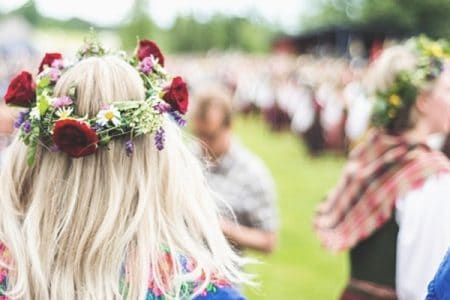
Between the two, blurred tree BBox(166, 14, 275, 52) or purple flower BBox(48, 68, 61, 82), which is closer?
purple flower BBox(48, 68, 61, 82)

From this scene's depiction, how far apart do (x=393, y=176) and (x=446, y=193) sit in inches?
12.2

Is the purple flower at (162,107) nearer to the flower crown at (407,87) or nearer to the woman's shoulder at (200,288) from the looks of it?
the woman's shoulder at (200,288)

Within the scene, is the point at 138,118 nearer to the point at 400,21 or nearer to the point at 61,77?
the point at 61,77

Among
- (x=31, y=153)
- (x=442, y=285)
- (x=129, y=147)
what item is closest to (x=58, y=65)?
(x=31, y=153)

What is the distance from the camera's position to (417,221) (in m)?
2.99

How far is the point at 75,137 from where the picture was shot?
1.81 metres

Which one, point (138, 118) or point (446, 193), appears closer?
point (138, 118)

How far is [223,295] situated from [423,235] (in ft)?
4.53

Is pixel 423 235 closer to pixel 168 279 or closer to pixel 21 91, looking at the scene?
pixel 168 279

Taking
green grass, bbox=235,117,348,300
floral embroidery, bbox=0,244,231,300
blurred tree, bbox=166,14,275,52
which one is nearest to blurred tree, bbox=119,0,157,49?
blurred tree, bbox=166,14,275,52

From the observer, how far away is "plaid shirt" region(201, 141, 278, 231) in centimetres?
408

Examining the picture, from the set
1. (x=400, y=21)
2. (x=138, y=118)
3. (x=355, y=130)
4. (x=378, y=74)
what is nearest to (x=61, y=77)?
(x=138, y=118)

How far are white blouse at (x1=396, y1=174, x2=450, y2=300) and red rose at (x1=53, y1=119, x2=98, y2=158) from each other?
62.3 inches

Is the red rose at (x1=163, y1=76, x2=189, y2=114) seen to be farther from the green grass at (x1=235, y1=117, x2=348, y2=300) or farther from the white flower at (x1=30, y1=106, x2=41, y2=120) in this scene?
the green grass at (x1=235, y1=117, x2=348, y2=300)
